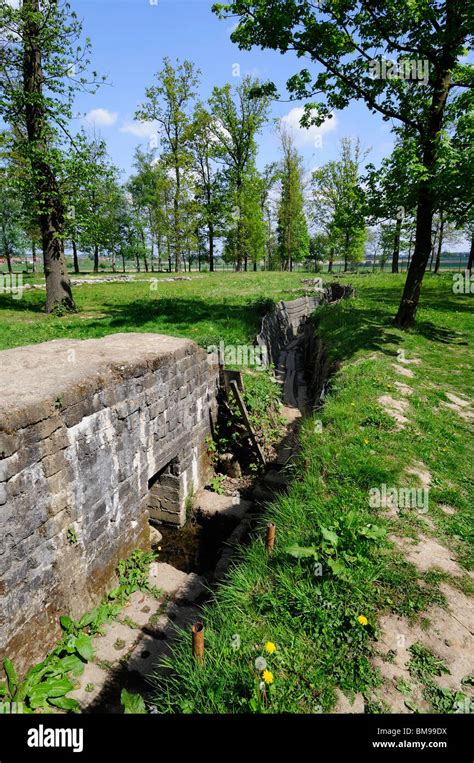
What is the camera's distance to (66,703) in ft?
13.3

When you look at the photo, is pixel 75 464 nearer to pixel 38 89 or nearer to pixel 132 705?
pixel 132 705

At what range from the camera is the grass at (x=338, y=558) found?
3.04 m

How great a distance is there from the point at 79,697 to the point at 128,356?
4403 millimetres

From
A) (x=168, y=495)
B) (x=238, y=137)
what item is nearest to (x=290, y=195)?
(x=238, y=137)

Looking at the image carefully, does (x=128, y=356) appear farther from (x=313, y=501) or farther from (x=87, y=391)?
(x=313, y=501)

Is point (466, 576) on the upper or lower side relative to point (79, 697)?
upper

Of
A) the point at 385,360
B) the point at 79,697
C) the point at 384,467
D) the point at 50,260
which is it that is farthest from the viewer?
the point at 50,260

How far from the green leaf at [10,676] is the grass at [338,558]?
1470 millimetres

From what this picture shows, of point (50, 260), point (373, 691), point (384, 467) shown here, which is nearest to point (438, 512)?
point (384, 467)

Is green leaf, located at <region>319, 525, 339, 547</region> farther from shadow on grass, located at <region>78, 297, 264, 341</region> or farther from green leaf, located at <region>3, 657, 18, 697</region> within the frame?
shadow on grass, located at <region>78, 297, 264, 341</region>

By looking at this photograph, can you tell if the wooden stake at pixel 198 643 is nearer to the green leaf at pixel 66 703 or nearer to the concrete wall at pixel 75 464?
the green leaf at pixel 66 703

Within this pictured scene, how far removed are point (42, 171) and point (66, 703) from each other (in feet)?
46.3

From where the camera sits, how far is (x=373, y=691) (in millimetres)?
2906

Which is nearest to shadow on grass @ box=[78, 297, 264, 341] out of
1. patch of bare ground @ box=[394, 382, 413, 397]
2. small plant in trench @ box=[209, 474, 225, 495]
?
small plant in trench @ box=[209, 474, 225, 495]
